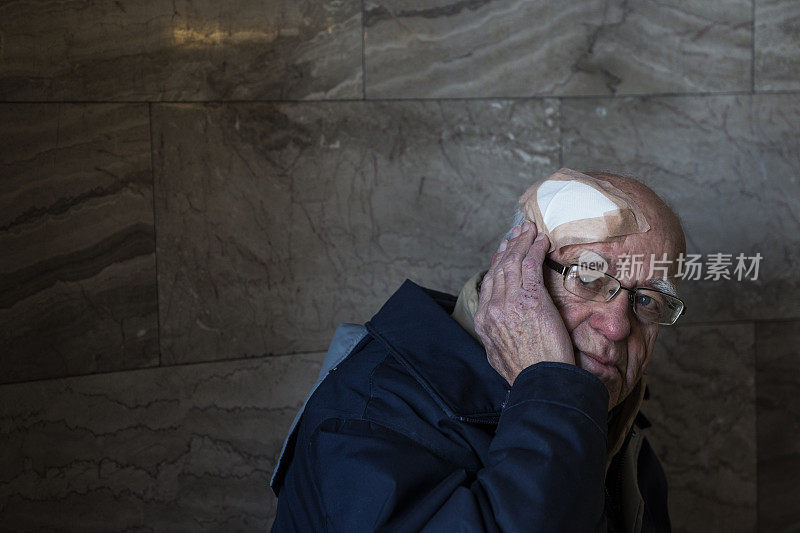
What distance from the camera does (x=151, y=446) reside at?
2111 mm

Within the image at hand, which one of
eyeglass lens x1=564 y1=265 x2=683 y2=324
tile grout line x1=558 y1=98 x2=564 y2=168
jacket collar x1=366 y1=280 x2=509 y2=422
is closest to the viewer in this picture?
jacket collar x1=366 y1=280 x2=509 y2=422

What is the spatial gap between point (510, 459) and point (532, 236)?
56cm

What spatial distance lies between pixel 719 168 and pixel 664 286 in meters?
1.31

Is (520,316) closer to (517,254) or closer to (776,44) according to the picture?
(517,254)

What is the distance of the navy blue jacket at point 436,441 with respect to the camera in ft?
3.73

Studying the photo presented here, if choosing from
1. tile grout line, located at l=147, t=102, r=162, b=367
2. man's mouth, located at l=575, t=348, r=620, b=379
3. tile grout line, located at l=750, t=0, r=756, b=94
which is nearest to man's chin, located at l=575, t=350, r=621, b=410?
man's mouth, located at l=575, t=348, r=620, b=379

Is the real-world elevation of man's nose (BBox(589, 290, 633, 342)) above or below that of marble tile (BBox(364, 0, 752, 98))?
below

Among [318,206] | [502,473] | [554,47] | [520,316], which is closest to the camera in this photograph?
[502,473]

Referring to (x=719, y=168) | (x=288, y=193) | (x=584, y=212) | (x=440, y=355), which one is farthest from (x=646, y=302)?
(x=719, y=168)

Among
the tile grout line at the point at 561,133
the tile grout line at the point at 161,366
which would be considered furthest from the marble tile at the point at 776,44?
the tile grout line at the point at 161,366

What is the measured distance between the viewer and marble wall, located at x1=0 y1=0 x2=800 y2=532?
1952mm

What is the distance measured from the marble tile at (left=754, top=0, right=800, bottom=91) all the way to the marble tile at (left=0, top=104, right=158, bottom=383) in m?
2.32

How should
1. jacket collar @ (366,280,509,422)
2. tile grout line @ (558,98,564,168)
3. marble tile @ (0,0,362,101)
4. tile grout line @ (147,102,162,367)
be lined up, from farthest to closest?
tile grout line @ (558,98,564,168), tile grout line @ (147,102,162,367), marble tile @ (0,0,362,101), jacket collar @ (366,280,509,422)

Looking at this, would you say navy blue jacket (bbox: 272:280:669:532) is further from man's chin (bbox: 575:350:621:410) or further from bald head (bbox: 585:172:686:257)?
bald head (bbox: 585:172:686:257)
